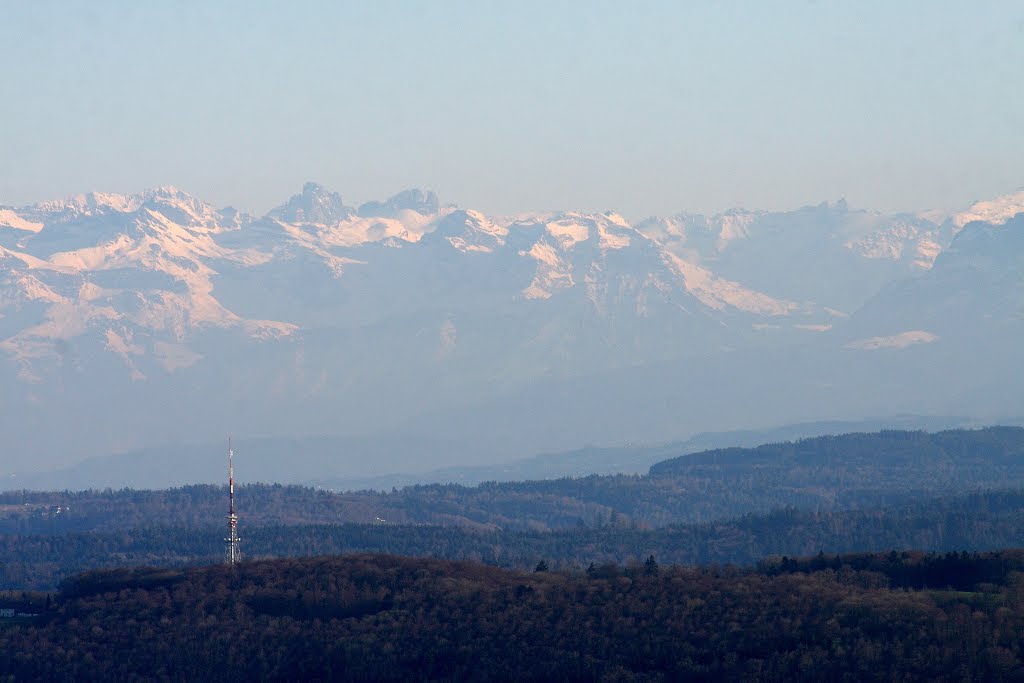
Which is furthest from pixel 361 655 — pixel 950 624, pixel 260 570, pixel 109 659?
pixel 950 624

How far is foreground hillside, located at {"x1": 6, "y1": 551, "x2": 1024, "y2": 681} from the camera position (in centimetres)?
13475

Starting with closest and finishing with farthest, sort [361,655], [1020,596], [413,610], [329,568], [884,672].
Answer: [884,672] < [1020,596] < [361,655] < [413,610] < [329,568]

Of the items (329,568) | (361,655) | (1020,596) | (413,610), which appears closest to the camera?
(1020,596)

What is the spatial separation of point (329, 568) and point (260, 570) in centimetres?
647

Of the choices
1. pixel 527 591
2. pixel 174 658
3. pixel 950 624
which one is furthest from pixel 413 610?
pixel 950 624

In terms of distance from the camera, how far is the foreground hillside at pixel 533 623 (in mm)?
134750

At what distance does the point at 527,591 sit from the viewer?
16575 cm

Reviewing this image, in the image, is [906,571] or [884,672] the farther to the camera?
[906,571]

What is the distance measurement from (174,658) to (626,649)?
37.0 meters

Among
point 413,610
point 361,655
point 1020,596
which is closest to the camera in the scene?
point 1020,596

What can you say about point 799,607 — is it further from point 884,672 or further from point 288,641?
point 288,641

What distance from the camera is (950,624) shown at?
134875 millimetres

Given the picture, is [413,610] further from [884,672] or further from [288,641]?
[884,672]

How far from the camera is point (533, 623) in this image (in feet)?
506
